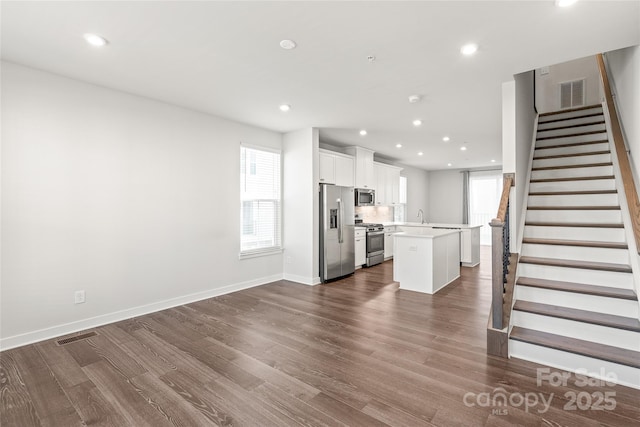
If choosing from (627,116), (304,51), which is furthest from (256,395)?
(627,116)

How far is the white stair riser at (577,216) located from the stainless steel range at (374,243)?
11.2ft

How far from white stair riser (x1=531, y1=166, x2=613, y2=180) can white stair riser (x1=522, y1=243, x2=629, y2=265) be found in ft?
4.50

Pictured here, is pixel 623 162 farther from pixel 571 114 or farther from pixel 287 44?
pixel 287 44

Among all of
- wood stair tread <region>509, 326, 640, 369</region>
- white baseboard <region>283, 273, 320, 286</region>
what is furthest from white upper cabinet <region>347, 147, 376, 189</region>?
wood stair tread <region>509, 326, 640, 369</region>

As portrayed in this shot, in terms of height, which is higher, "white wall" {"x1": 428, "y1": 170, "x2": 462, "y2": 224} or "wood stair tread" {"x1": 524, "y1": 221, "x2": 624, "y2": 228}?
"white wall" {"x1": 428, "y1": 170, "x2": 462, "y2": 224}

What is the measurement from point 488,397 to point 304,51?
10.3ft

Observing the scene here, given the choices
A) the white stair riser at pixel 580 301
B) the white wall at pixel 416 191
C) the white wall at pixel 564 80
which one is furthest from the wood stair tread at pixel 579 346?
the white wall at pixel 416 191

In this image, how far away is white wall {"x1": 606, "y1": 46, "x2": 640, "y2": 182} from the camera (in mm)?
2861

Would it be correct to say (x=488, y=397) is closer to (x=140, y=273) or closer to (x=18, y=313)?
(x=140, y=273)

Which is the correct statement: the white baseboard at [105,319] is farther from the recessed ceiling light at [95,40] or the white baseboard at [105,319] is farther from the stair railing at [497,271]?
the stair railing at [497,271]

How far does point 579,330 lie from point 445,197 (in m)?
8.91

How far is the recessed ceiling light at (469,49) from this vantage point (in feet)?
8.55

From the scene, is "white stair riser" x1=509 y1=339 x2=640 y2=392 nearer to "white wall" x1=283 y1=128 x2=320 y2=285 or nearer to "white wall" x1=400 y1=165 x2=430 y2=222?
"white wall" x1=283 y1=128 x2=320 y2=285

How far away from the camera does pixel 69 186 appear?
10.6 ft
